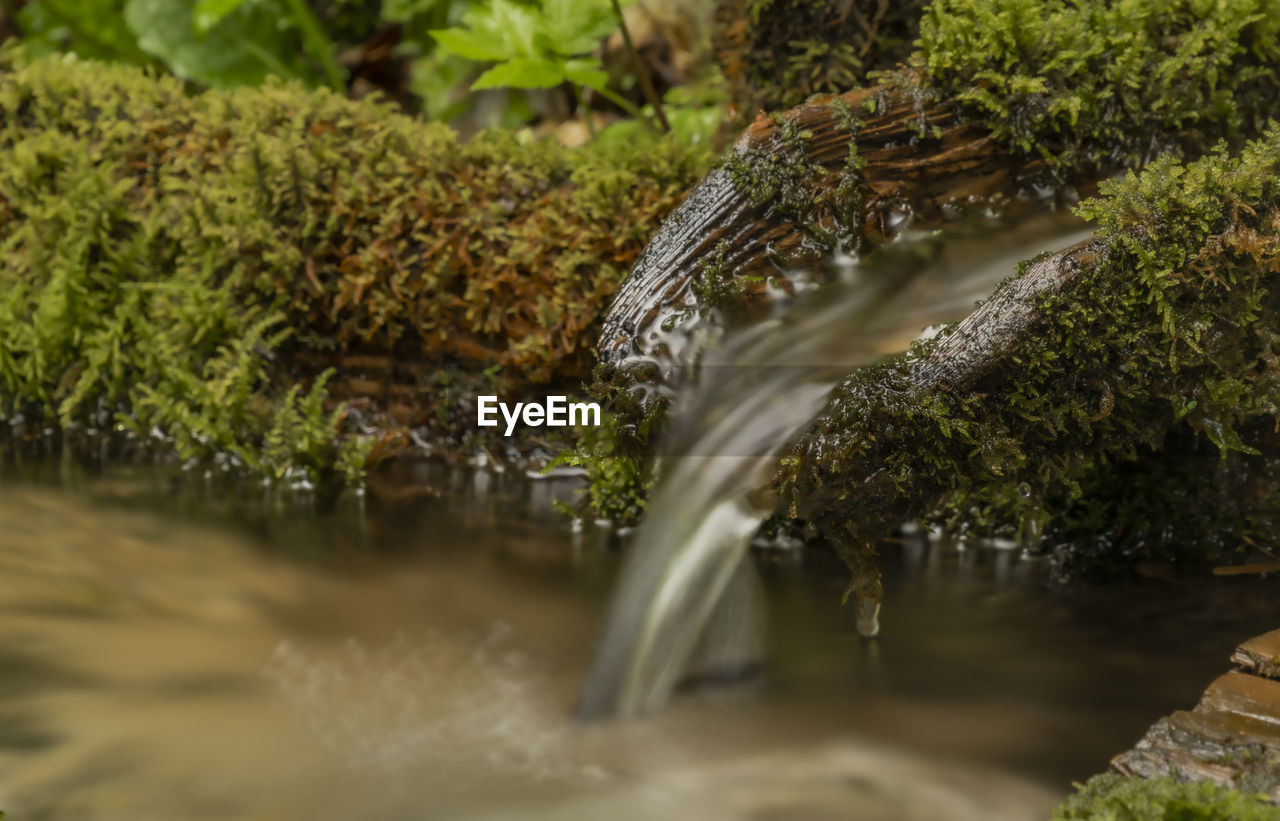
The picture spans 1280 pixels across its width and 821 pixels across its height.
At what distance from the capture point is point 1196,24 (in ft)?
8.23

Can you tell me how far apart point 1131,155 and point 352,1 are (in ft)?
13.3

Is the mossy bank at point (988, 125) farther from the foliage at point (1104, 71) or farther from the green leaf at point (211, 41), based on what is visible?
the green leaf at point (211, 41)

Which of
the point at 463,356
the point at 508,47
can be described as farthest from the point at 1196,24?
the point at 463,356

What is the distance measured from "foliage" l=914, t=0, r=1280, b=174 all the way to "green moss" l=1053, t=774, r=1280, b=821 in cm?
149

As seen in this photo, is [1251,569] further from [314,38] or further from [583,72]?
[314,38]

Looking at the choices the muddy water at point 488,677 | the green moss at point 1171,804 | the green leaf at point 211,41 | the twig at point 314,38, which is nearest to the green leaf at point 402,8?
the twig at point 314,38

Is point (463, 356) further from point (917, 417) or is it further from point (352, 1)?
point (352, 1)

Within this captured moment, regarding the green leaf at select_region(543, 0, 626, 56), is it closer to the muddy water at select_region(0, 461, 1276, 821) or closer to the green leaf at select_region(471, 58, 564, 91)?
the green leaf at select_region(471, 58, 564, 91)

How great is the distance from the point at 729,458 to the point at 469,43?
177 cm

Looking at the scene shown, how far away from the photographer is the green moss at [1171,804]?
144 centimetres

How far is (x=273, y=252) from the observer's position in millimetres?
3395

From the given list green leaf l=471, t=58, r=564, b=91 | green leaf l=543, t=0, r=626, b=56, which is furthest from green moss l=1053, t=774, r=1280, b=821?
green leaf l=543, t=0, r=626, b=56

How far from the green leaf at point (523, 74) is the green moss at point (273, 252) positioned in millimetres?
186

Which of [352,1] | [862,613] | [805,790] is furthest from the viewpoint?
[352,1]
